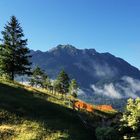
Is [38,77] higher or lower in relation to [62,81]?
higher

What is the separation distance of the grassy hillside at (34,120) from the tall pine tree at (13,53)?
17.7 meters

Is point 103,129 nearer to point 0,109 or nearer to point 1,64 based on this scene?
point 0,109

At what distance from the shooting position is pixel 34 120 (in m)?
45.2

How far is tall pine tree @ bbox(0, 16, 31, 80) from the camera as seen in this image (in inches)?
2945

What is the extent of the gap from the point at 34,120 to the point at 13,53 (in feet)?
109

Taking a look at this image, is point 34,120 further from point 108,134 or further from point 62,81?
point 62,81

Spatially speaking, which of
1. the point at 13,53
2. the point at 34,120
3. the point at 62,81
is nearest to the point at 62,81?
the point at 62,81

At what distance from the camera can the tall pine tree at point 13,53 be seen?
7481 centimetres

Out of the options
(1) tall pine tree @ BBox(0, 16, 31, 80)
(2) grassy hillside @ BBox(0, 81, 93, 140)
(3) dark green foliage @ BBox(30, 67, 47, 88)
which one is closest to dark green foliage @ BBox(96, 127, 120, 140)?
(2) grassy hillside @ BBox(0, 81, 93, 140)

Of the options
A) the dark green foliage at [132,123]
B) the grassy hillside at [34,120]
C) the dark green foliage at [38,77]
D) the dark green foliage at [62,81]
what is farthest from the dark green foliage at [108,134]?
the dark green foliage at [38,77]

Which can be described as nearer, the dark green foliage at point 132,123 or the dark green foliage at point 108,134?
the dark green foliage at point 132,123

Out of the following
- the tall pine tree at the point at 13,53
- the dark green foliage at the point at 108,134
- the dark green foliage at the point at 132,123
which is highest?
the tall pine tree at the point at 13,53

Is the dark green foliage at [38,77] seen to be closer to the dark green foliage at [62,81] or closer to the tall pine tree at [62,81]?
the dark green foliage at [62,81]

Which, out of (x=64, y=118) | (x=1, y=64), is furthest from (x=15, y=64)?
(x=64, y=118)
